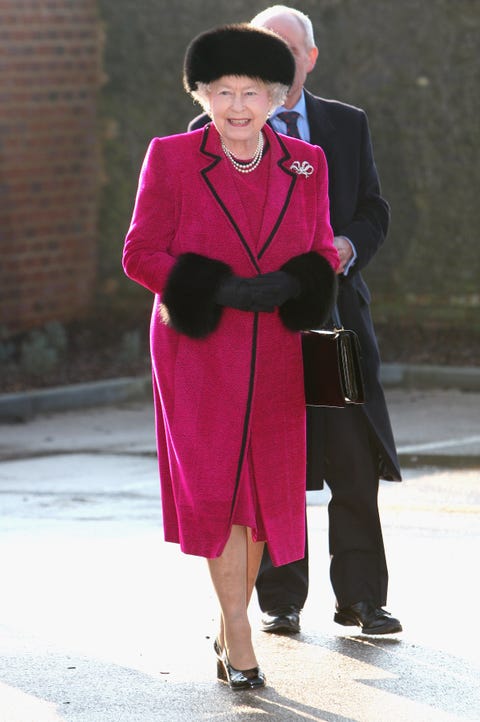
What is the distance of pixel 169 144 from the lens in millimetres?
A: 4949

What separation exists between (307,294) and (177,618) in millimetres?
1472

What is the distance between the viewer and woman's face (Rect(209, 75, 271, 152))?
191 inches

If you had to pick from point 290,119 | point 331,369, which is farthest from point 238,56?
point 331,369

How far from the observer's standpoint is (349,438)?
5.64 metres

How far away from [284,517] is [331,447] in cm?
68

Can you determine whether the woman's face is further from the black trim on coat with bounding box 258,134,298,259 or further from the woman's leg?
the woman's leg

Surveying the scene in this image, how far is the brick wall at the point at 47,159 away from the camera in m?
13.9

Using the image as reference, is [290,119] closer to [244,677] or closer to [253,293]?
[253,293]

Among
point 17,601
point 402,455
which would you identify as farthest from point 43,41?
point 17,601

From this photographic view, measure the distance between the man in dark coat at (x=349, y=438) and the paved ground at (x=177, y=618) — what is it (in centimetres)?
11

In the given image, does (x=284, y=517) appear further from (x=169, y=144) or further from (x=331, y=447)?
(x=169, y=144)

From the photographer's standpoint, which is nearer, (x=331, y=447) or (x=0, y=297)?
(x=331, y=447)

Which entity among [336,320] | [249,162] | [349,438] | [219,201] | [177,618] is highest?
[249,162]

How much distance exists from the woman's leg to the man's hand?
1053 millimetres
